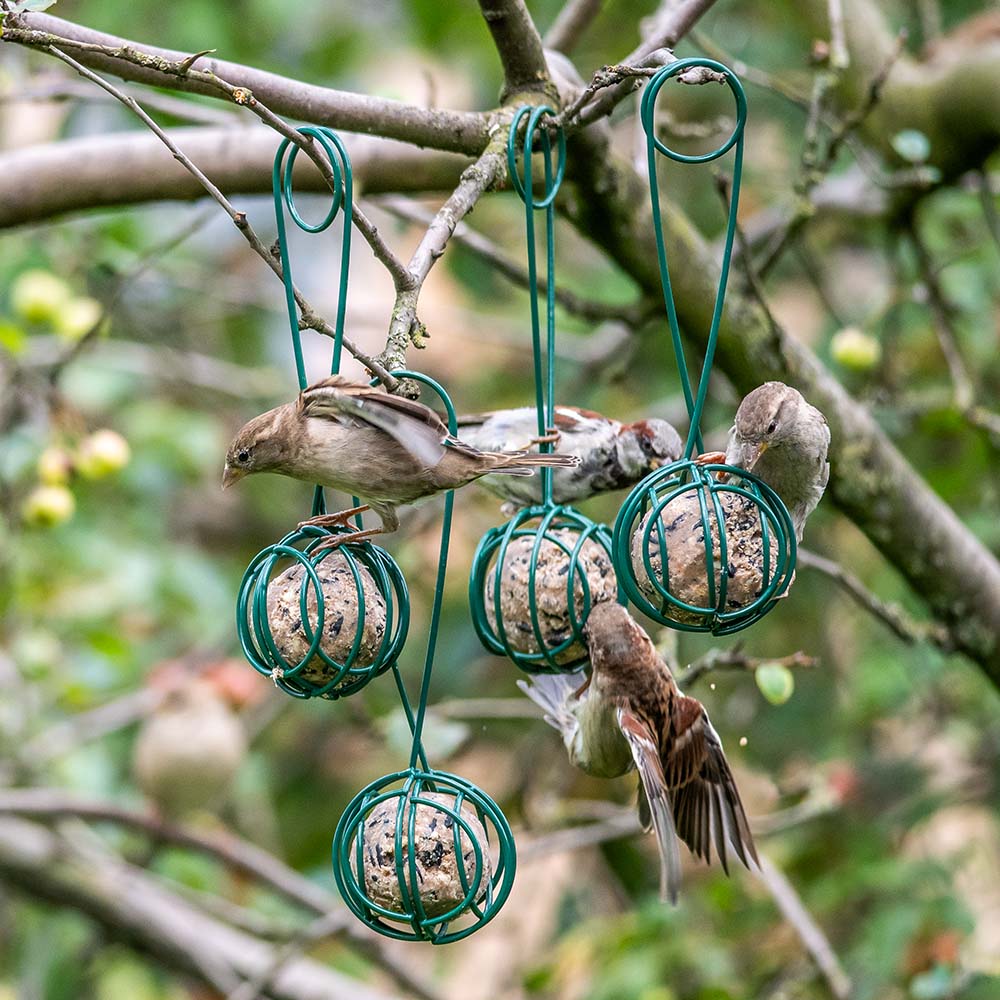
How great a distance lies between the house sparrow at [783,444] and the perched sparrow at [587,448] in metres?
0.50

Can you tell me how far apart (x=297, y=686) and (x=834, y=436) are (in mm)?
1848

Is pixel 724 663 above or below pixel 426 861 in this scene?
above

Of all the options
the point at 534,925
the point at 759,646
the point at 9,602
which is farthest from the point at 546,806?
the point at 534,925

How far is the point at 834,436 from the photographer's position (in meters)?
3.85

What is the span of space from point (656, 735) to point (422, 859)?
0.67 m

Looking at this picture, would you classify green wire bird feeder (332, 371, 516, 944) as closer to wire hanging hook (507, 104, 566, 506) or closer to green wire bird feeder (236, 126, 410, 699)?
green wire bird feeder (236, 126, 410, 699)

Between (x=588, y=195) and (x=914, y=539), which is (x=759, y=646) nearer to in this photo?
(x=914, y=539)

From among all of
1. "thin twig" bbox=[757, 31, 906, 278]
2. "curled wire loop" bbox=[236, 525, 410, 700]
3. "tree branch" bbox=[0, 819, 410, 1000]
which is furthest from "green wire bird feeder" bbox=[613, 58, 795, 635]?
"tree branch" bbox=[0, 819, 410, 1000]

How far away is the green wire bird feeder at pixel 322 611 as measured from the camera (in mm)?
2676

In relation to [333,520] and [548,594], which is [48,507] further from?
[548,594]

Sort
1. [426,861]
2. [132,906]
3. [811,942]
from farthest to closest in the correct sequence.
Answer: [132,906], [811,942], [426,861]

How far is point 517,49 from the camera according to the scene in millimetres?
3061

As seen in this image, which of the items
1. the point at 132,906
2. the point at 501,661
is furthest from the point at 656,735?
the point at 501,661

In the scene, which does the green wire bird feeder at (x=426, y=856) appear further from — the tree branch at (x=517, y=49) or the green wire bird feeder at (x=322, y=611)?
the tree branch at (x=517, y=49)
